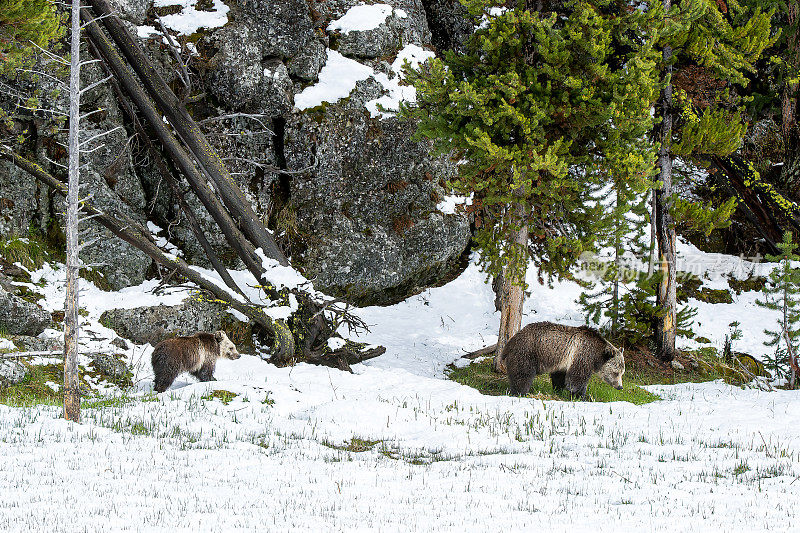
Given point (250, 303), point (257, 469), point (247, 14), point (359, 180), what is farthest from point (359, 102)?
point (257, 469)

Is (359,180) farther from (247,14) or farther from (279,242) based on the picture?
(247,14)

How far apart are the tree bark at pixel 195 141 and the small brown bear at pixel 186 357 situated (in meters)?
3.08

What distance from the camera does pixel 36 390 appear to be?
1166 cm

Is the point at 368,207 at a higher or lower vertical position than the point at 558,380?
higher

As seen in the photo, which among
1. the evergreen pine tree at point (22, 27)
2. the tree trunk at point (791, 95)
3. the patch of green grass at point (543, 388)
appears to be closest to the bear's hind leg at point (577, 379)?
the patch of green grass at point (543, 388)

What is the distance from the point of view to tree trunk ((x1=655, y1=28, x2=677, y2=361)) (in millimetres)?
16859

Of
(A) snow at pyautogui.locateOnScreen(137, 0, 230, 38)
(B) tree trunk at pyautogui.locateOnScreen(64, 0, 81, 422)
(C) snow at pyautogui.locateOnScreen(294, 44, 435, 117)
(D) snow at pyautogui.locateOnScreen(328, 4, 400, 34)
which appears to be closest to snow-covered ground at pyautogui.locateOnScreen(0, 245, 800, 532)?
(B) tree trunk at pyautogui.locateOnScreen(64, 0, 81, 422)

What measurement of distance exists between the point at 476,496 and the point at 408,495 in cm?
65

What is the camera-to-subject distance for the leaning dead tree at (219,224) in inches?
563

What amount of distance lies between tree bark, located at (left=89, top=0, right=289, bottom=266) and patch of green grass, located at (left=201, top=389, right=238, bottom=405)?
4552mm

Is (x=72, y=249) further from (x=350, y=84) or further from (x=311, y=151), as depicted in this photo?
(x=350, y=84)

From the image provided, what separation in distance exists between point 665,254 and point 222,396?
12.5m

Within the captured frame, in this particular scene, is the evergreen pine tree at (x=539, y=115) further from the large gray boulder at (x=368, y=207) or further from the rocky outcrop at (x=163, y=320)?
the rocky outcrop at (x=163, y=320)

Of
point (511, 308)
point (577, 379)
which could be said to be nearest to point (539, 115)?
point (511, 308)
